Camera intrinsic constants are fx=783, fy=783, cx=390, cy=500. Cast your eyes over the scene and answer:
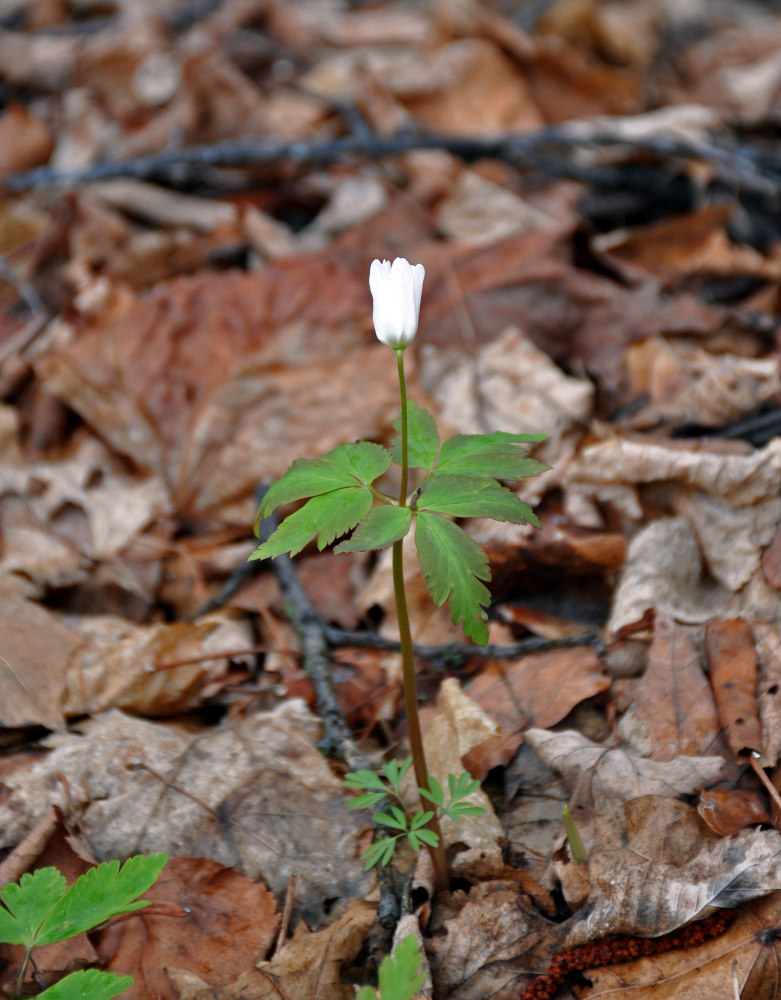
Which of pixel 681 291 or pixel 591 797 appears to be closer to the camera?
pixel 591 797

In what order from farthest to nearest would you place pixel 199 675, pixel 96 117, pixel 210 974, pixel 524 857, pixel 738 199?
pixel 96 117
pixel 738 199
pixel 199 675
pixel 524 857
pixel 210 974

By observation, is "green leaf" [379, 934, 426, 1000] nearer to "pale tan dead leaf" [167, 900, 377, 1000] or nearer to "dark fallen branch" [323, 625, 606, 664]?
"pale tan dead leaf" [167, 900, 377, 1000]

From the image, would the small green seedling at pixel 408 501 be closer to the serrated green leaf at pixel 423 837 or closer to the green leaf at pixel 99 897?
the serrated green leaf at pixel 423 837

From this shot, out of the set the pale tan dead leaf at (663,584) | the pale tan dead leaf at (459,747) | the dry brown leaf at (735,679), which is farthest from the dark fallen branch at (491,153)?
the pale tan dead leaf at (459,747)

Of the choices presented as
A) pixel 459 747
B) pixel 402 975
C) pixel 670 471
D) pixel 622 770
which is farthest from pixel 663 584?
pixel 402 975

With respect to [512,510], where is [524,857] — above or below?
below

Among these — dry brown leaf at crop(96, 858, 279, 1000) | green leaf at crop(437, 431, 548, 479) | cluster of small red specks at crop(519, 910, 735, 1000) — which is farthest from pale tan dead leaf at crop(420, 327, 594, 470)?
dry brown leaf at crop(96, 858, 279, 1000)

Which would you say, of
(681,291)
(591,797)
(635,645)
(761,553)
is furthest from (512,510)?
(681,291)

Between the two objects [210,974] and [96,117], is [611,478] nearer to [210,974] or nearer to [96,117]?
[210,974]
